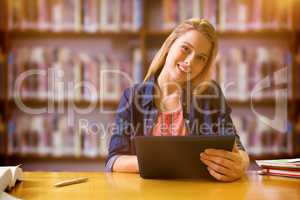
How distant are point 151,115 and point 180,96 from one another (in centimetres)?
17

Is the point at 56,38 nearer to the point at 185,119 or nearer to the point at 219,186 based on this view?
the point at 185,119

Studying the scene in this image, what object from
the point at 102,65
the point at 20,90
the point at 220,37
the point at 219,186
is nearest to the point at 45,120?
the point at 20,90

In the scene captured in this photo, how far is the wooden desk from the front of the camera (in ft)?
3.34

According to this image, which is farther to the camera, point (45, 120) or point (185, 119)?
point (45, 120)

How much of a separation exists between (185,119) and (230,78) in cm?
95

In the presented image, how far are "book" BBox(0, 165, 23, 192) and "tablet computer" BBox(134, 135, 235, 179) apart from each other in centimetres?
36

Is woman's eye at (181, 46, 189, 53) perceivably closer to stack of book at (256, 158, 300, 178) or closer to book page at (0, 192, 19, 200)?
stack of book at (256, 158, 300, 178)

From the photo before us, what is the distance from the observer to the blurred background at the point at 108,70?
2580 mm

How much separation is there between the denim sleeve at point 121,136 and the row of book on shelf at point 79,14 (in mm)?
1002

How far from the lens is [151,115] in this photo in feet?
5.59

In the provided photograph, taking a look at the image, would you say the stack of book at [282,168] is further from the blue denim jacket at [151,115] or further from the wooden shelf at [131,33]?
the wooden shelf at [131,33]

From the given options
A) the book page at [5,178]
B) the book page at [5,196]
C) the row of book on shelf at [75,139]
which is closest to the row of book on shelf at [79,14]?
the row of book on shelf at [75,139]

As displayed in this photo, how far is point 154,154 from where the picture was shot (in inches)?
45.2

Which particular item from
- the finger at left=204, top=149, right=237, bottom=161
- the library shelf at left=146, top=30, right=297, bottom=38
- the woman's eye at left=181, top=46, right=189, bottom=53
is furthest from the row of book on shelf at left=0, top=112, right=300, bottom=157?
the finger at left=204, top=149, right=237, bottom=161
